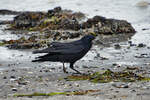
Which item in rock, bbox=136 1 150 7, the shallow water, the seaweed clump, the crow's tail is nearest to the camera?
the seaweed clump

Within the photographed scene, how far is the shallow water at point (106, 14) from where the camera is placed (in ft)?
48.0

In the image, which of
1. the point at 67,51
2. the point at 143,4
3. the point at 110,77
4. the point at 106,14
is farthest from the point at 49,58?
the point at 143,4

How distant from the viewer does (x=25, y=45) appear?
16703 mm

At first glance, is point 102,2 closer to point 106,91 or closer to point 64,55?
point 64,55

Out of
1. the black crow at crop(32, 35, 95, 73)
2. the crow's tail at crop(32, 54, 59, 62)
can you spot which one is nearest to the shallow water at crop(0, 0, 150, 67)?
the black crow at crop(32, 35, 95, 73)

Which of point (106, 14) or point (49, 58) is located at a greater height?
point (106, 14)

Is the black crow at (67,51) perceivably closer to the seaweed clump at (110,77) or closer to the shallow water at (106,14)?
the seaweed clump at (110,77)

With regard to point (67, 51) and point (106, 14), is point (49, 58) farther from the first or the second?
point (106, 14)

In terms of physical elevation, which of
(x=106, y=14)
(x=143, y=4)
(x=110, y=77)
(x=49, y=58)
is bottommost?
(x=110, y=77)

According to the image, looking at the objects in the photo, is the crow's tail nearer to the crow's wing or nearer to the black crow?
the black crow

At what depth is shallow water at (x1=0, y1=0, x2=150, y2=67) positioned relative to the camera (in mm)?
14641

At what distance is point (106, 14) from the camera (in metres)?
27.7

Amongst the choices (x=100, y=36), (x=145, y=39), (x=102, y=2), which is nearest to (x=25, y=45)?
(x=100, y=36)

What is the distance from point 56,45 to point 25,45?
16.5 feet
